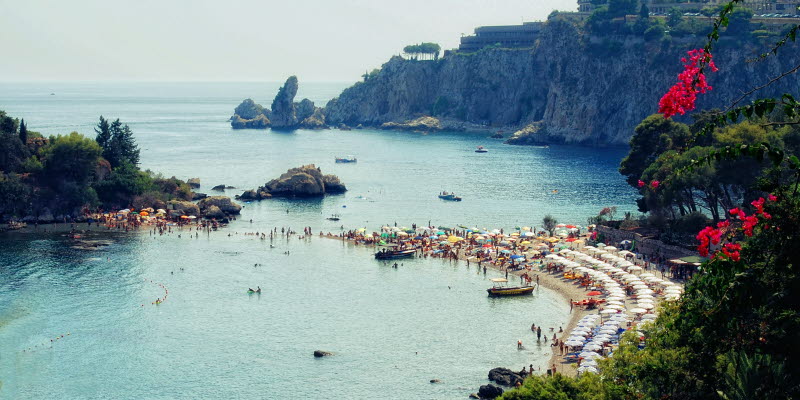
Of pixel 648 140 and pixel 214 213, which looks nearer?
pixel 648 140

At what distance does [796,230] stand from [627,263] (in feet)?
183

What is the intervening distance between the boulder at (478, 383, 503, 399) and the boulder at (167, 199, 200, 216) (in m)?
63.3

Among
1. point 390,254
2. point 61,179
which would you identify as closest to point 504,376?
point 390,254

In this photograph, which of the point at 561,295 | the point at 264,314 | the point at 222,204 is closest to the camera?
the point at 264,314

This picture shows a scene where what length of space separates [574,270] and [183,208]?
52347 millimetres

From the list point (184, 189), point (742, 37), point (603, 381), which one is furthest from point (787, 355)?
point (742, 37)

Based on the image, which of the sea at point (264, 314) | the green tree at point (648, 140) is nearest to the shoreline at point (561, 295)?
the sea at point (264, 314)

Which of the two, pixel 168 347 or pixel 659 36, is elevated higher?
pixel 659 36

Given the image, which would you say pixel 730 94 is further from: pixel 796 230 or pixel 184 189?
pixel 796 230

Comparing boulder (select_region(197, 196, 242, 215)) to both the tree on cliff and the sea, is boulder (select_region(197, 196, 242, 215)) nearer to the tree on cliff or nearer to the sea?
the sea

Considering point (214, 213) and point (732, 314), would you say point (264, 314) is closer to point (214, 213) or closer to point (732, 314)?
point (214, 213)

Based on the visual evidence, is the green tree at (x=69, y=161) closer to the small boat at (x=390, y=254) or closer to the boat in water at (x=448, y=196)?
the small boat at (x=390, y=254)

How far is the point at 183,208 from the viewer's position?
104312 mm

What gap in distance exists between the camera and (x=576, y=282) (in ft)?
236
